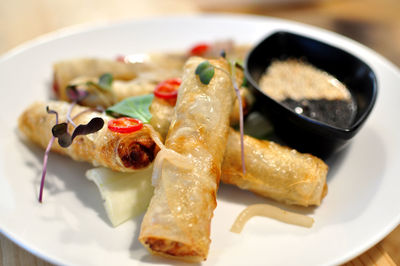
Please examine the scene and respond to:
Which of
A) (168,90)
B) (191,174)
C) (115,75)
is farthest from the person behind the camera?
(115,75)

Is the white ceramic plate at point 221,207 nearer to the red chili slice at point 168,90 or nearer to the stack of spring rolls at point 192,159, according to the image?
the stack of spring rolls at point 192,159

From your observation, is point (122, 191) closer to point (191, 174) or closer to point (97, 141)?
point (97, 141)

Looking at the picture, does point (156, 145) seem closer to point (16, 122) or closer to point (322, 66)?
point (16, 122)

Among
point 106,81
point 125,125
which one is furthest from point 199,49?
point 125,125

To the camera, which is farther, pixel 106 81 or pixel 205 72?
pixel 106 81

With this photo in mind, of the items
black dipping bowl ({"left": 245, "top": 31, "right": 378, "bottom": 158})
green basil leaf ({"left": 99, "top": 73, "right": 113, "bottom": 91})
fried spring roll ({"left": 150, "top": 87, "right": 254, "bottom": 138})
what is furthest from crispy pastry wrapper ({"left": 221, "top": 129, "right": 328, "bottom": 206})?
green basil leaf ({"left": 99, "top": 73, "right": 113, "bottom": 91})

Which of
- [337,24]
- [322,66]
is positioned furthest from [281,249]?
[337,24]

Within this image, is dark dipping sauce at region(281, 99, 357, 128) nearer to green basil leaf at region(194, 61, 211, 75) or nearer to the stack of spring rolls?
the stack of spring rolls
